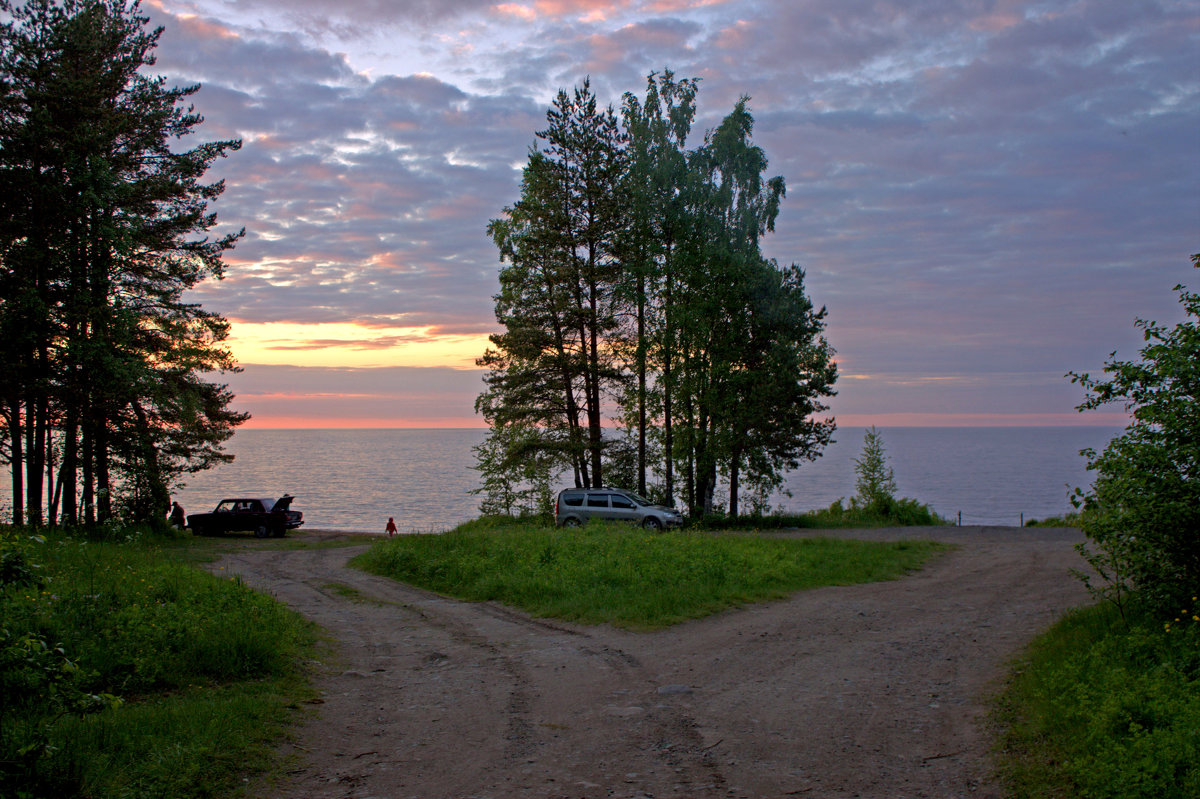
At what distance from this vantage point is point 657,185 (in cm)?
3150

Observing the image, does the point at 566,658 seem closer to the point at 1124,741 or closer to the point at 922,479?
the point at 1124,741

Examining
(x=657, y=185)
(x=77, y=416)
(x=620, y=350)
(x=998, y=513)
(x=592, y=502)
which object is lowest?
(x=998, y=513)

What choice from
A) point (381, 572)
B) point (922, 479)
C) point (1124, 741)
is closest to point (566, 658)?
point (1124, 741)

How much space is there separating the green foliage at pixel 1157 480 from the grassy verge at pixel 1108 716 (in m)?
0.50

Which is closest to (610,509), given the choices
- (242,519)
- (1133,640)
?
(242,519)

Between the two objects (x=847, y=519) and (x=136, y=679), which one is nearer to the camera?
(x=136, y=679)

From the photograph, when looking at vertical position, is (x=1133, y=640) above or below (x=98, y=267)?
below

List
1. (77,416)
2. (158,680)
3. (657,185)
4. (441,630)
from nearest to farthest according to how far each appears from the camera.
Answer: (158,680)
(441,630)
(77,416)
(657,185)

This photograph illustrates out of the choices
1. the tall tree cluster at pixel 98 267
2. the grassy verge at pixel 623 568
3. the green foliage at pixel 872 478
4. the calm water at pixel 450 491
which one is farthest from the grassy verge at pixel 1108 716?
the calm water at pixel 450 491

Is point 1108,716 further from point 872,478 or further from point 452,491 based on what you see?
point 452,491

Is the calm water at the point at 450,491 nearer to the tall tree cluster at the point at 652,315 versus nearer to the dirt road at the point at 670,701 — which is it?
the tall tree cluster at the point at 652,315

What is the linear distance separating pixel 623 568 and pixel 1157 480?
8.90m

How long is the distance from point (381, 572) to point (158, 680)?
35.0 feet

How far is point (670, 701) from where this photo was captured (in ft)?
24.9
